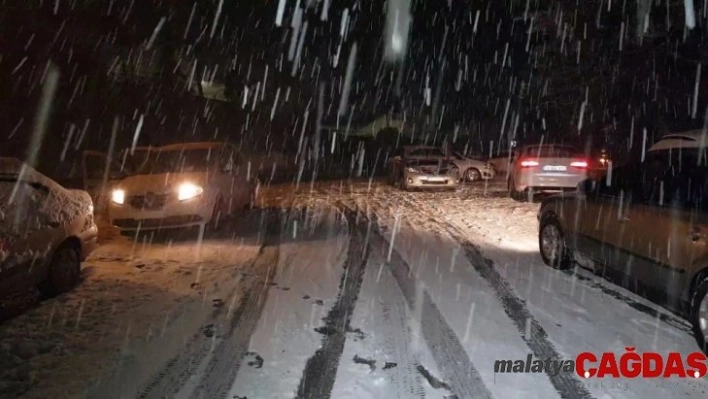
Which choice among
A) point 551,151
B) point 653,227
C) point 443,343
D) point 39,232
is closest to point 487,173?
point 551,151

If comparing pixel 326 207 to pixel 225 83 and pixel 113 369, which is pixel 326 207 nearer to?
pixel 113 369

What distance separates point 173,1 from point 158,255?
15.9 metres

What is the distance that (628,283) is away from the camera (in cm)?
592

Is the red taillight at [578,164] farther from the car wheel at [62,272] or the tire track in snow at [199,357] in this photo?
the car wheel at [62,272]

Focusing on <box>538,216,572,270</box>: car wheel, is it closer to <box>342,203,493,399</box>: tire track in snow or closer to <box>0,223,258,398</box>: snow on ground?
<box>342,203,493,399</box>: tire track in snow

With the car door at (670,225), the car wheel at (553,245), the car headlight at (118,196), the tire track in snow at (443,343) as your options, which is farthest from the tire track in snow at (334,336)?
the car headlight at (118,196)

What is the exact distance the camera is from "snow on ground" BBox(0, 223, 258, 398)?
454 centimetres

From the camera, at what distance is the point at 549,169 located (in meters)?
13.2

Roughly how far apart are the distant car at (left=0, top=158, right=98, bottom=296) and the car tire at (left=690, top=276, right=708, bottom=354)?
6.02m

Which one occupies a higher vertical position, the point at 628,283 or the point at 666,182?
the point at 666,182

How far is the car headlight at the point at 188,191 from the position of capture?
32.7 ft

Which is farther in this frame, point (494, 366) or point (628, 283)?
point (628, 283)

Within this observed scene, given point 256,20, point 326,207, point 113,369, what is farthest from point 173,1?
point 113,369

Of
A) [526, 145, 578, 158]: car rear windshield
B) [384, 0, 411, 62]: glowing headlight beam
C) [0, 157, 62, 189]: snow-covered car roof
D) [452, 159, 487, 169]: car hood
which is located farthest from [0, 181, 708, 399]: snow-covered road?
[384, 0, 411, 62]: glowing headlight beam
